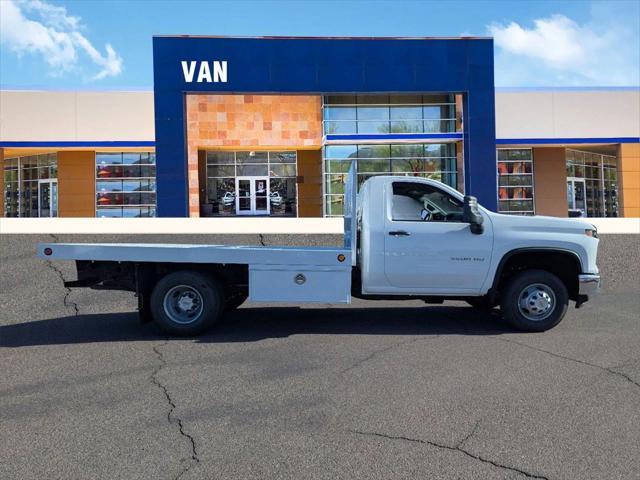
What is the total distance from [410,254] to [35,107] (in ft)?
82.3

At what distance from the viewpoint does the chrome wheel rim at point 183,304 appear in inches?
301

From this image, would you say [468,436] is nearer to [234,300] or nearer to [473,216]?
[473,216]

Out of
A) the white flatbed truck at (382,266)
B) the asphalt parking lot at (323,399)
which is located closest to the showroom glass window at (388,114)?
the asphalt parking lot at (323,399)

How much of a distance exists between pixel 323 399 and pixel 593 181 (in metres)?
30.7

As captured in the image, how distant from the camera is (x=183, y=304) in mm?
7684

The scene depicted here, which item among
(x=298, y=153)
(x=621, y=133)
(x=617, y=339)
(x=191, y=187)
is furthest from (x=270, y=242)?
(x=621, y=133)

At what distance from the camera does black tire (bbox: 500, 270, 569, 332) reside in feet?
25.4

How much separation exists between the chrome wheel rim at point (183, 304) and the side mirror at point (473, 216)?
3548 millimetres

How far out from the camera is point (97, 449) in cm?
405

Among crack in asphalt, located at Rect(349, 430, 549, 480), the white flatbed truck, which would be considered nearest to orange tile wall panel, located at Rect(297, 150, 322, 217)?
the white flatbed truck

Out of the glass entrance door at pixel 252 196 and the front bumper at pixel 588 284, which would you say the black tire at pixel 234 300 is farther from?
the glass entrance door at pixel 252 196

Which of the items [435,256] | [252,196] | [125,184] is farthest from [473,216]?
[125,184]

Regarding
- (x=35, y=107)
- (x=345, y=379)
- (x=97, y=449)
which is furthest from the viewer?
(x=35, y=107)

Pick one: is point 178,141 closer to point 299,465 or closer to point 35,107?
point 35,107
